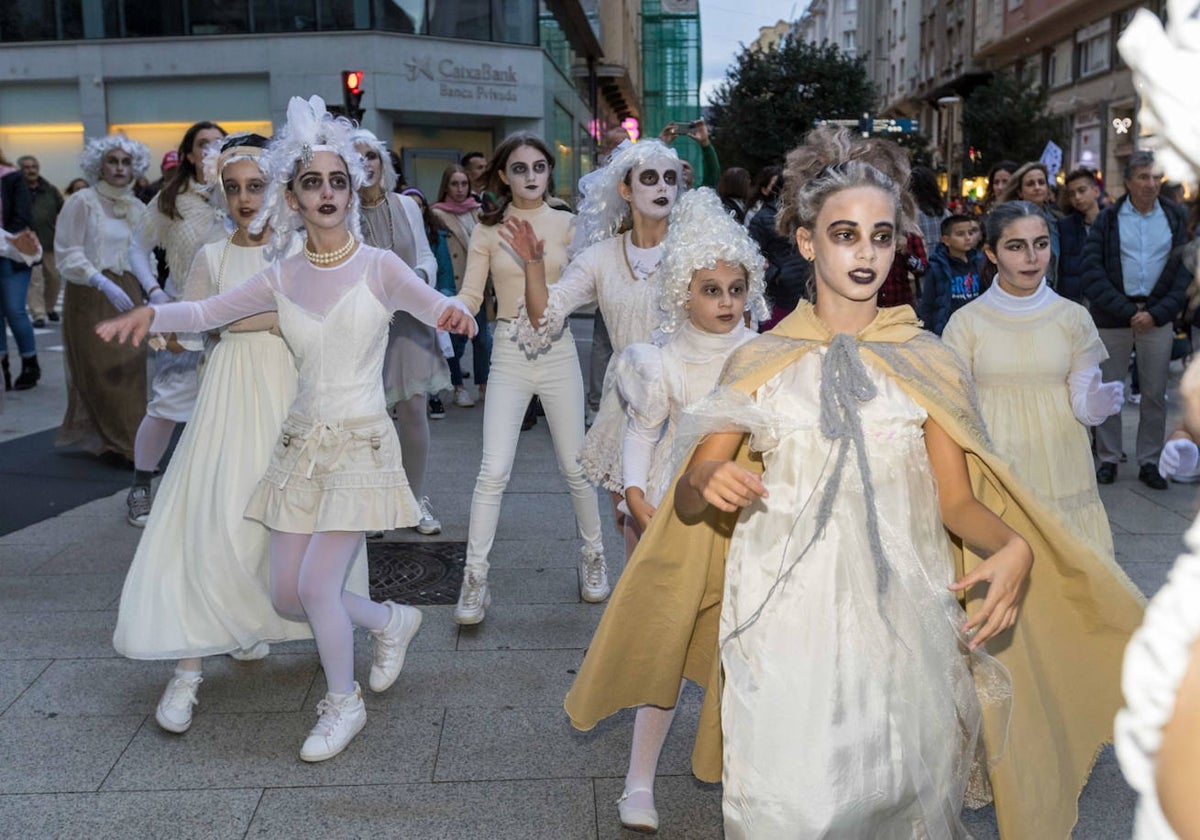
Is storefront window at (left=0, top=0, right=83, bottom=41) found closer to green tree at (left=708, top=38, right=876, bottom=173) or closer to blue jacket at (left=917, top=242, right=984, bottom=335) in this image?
green tree at (left=708, top=38, right=876, bottom=173)

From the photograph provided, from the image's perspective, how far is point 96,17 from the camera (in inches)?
1097

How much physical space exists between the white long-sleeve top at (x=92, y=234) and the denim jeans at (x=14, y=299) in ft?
11.6

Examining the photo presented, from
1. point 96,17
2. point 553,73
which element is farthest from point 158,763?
point 553,73

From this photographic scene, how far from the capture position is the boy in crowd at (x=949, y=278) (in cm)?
806

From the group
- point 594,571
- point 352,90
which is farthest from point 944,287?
point 352,90

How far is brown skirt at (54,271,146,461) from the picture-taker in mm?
8875

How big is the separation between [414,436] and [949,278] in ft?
11.8

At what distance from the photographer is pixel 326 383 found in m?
4.41

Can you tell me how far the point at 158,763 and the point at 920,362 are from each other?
9.22 ft

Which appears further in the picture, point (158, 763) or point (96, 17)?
point (96, 17)

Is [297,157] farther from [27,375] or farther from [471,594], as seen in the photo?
[27,375]

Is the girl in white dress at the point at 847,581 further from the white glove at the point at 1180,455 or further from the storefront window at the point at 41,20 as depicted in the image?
the storefront window at the point at 41,20

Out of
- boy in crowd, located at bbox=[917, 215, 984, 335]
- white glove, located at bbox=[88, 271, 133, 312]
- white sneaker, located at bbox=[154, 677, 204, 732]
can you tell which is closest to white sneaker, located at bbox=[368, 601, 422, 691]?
white sneaker, located at bbox=[154, 677, 204, 732]

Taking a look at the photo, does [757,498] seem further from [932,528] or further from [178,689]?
[178,689]
